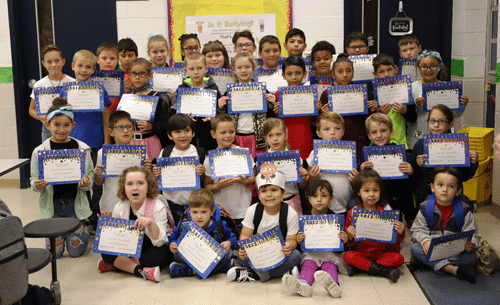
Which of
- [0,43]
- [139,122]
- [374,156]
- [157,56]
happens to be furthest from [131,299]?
[0,43]

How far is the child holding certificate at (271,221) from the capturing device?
3783 millimetres

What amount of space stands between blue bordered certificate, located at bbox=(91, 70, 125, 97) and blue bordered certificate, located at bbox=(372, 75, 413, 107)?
2260mm

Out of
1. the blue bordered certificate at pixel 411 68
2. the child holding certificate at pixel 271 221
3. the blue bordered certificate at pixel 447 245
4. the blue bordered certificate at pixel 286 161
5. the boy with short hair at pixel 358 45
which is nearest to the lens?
the blue bordered certificate at pixel 447 245

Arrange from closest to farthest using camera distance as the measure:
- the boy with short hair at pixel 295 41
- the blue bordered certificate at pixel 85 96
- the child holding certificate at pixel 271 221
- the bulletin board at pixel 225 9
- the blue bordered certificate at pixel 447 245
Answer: the blue bordered certificate at pixel 447 245
the child holding certificate at pixel 271 221
the blue bordered certificate at pixel 85 96
the boy with short hair at pixel 295 41
the bulletin board at pixel 225 9

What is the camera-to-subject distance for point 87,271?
4012mm

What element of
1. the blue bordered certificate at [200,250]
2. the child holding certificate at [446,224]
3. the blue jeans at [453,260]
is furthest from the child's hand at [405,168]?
the blue bordered certificate at [200,250]

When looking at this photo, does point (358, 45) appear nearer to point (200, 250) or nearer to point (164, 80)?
point (164, 80)

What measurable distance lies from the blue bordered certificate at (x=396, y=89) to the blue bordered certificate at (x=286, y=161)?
1006 mm

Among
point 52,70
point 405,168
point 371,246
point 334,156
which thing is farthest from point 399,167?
point 52,70

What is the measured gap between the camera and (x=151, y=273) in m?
3.79

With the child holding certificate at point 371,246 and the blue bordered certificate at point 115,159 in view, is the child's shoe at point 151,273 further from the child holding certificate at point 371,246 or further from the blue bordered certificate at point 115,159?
the child holding certificate at point 371,246

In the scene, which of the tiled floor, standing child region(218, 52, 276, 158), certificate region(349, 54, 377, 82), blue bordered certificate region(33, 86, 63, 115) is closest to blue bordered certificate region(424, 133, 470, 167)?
A: the tiled floor

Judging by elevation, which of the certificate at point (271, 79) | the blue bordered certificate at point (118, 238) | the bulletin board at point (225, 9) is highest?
the bulletin board at point (225, 9)

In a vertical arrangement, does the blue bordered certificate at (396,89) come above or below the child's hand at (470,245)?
above
